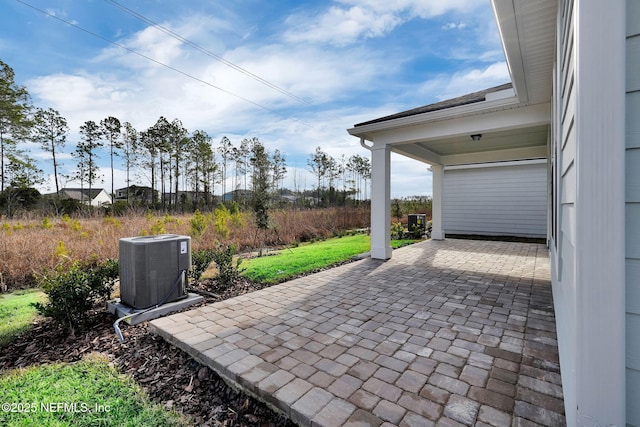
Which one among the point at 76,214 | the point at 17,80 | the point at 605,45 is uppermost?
the point at 17,80

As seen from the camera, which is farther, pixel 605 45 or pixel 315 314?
pixel 315 314

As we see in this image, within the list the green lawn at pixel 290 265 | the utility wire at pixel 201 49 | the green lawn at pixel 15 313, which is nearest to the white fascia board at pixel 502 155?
the green lawn at pixel 290 265

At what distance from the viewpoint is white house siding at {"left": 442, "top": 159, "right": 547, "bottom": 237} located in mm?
9367

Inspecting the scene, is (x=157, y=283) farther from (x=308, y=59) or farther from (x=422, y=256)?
(x=308, y=59)

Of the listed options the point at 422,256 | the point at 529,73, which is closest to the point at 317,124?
the point at 422,256

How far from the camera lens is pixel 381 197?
6.09 m

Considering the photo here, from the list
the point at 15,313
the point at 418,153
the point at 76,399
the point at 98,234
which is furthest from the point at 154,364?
the point at 418,153

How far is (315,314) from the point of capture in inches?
129

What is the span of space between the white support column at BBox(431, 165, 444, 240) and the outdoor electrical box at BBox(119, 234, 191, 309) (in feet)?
26.3

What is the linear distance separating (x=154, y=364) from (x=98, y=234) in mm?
5640

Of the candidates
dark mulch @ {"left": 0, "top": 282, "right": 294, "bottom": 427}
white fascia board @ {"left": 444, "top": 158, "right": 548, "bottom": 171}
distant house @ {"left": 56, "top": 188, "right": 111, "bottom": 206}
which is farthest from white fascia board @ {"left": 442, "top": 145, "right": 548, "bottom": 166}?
distant house @ {"left": 56, "top": 188, "right": 111, "bottom": 206}

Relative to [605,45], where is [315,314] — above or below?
below

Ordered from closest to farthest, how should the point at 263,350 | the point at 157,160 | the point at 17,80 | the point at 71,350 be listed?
the point at 263,350, the point at 71,350, the point at 17,80, the point at 157,160

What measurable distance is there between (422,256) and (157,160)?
2029 cm
